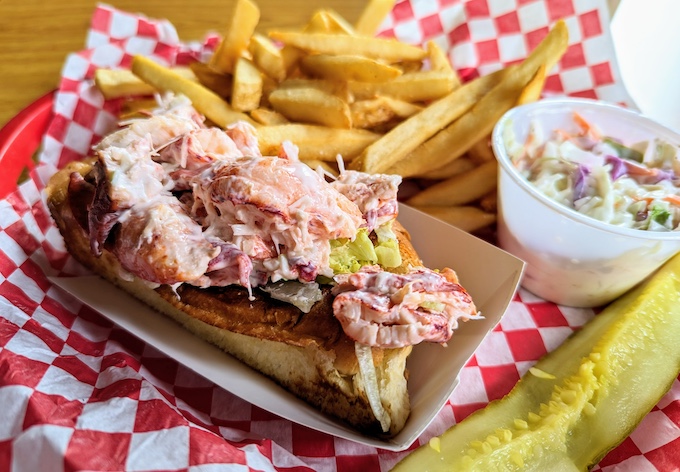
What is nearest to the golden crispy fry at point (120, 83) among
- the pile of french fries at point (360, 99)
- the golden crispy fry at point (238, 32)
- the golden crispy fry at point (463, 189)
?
the pile of french fries at point (360, 99)

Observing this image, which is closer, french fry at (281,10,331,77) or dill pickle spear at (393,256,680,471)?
dill pickle spear at (393,256,680,471)

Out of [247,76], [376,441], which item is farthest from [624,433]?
[247,76]

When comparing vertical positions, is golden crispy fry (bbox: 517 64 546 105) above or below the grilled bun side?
above

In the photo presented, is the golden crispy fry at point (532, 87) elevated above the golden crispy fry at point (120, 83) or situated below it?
below

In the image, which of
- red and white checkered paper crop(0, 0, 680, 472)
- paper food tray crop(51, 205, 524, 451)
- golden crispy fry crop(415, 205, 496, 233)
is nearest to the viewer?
red and white checkered paper crop(0, 0, 680, 472)

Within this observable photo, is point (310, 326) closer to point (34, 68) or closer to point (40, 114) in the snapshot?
point (40, 114)

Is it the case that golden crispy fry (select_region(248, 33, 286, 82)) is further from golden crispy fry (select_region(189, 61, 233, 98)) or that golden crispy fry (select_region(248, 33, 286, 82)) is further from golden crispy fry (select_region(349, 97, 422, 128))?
golden crispy fry (select_region(349, 97, 422, 128))

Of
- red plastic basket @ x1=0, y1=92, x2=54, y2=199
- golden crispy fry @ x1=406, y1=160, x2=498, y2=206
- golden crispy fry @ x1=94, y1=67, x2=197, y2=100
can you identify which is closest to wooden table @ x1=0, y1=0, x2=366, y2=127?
red plastic basket @ x1=0, y1=92, x2=54, y2=199

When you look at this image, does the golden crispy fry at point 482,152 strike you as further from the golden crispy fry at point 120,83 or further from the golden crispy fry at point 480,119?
the golden crispy fry at point 120,83
